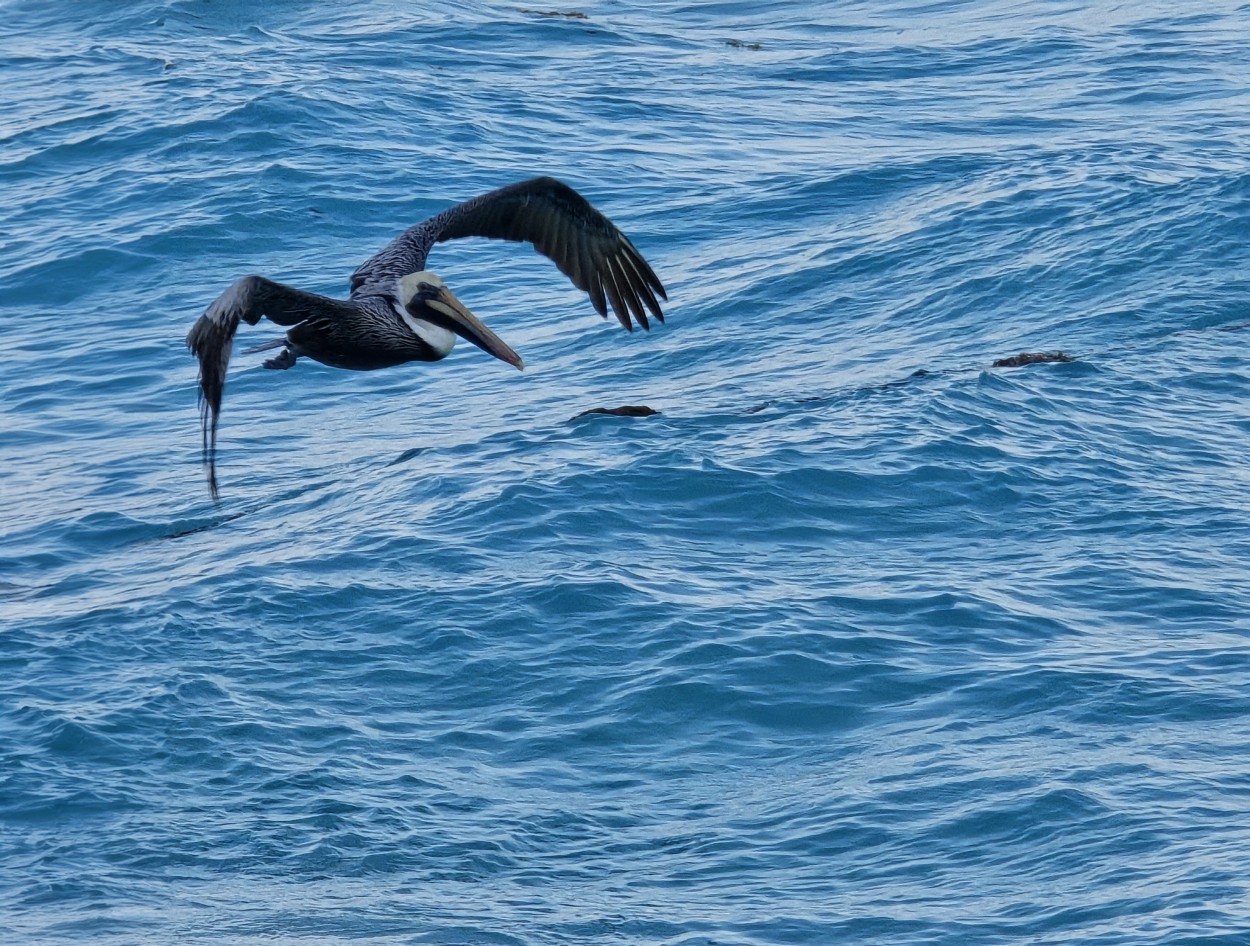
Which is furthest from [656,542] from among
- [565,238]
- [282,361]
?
[282,361]

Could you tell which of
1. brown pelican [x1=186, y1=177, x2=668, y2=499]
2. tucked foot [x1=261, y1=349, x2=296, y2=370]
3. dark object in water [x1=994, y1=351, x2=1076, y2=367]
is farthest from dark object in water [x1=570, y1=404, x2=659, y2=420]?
tucked foot [x1=261, y1=349, x2=296, y2=370]

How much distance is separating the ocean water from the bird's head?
7.67ft

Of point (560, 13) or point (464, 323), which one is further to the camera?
point (560, 13)

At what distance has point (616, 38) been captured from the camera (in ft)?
87.3

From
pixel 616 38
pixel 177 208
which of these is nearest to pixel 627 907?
pixel 177 208

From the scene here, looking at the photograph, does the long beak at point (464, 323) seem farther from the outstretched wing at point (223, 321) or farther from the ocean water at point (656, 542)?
the ocean water at point (656, 542)

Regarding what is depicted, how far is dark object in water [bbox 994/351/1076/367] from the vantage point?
15.1 meters

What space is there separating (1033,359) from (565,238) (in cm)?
561

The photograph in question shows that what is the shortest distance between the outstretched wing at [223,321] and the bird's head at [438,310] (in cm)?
104

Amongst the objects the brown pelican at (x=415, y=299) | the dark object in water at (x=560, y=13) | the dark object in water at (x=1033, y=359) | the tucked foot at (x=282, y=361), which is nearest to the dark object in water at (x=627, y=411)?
the dark object in water at (x=1033, y=359)

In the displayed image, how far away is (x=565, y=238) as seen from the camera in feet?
35.7

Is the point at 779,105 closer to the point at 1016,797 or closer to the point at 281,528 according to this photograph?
the point at 281,528

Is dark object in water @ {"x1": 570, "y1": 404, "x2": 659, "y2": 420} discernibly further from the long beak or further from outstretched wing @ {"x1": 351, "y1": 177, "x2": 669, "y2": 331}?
the long beak

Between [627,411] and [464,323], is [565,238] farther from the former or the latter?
[627,411]
